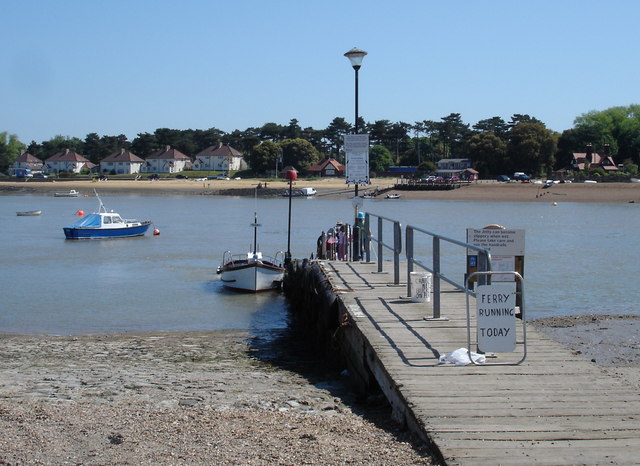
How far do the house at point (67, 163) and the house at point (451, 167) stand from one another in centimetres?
7869

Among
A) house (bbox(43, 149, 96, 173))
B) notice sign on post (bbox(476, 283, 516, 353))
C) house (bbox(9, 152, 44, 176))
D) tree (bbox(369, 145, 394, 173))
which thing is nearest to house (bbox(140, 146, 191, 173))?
house (bbox(43, 149, 96, 173))

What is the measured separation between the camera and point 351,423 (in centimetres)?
825

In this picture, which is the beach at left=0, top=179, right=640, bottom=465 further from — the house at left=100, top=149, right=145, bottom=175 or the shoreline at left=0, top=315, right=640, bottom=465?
the house at left=100, top=149, right=145, bottom=175

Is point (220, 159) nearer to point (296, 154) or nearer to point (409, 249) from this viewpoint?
point (296, 154)

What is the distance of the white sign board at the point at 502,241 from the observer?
471 inches

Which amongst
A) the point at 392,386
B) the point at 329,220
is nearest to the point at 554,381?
the point at 392,386

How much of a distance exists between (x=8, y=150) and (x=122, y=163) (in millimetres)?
28580

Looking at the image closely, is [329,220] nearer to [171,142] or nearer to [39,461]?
[39,461]

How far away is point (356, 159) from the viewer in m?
19.1

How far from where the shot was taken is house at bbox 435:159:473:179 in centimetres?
14075

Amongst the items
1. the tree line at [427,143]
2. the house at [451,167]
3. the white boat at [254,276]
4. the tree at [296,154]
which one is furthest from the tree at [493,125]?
the white boat at [254,276]

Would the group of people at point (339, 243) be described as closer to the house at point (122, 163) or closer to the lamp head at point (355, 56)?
the lamp head at point (355, 56)

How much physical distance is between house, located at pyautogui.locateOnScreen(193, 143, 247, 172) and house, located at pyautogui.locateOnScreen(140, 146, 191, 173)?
13.0 feet

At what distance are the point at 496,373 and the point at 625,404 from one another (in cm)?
142
